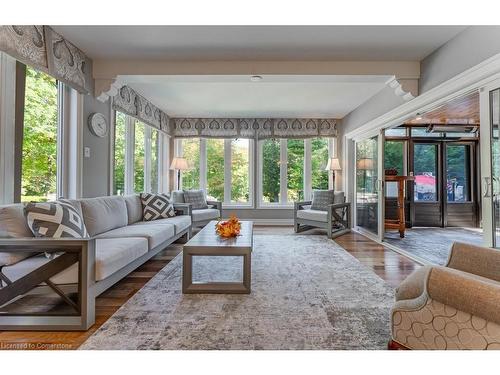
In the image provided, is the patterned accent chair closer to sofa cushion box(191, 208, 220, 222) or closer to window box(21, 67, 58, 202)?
window box(21, 67, 58, 202)

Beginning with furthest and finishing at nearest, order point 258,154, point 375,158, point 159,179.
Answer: point 258,154
point 159,179
point 375,158

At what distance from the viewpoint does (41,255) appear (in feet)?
6.92

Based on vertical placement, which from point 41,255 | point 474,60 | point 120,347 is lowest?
point 120,347

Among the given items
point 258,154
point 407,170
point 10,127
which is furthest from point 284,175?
point 10,127

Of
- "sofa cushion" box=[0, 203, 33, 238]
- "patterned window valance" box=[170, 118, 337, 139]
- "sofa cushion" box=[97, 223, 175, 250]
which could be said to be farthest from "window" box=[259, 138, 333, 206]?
"sofa cushion" box=[0, 203, 33, 238]

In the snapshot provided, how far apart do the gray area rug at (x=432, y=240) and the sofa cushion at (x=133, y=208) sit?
3945 mm

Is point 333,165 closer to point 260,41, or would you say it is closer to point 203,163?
point 203,163

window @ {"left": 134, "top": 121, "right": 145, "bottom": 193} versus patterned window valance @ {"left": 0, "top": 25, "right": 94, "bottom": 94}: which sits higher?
patterned window valance @ {"left": 0, "top": 25, "right": 94, "bottom": 94}

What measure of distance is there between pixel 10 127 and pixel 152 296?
1897mm

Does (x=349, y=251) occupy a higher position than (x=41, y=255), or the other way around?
(x=41, y=255)

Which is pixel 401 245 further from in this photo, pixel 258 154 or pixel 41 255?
pixel 41 255

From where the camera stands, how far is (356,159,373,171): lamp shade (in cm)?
514

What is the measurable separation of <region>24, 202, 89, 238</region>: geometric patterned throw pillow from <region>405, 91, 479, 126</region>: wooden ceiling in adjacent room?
14.6 ft

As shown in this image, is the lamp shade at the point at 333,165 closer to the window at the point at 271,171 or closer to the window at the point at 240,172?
the window at the point at 271,171
